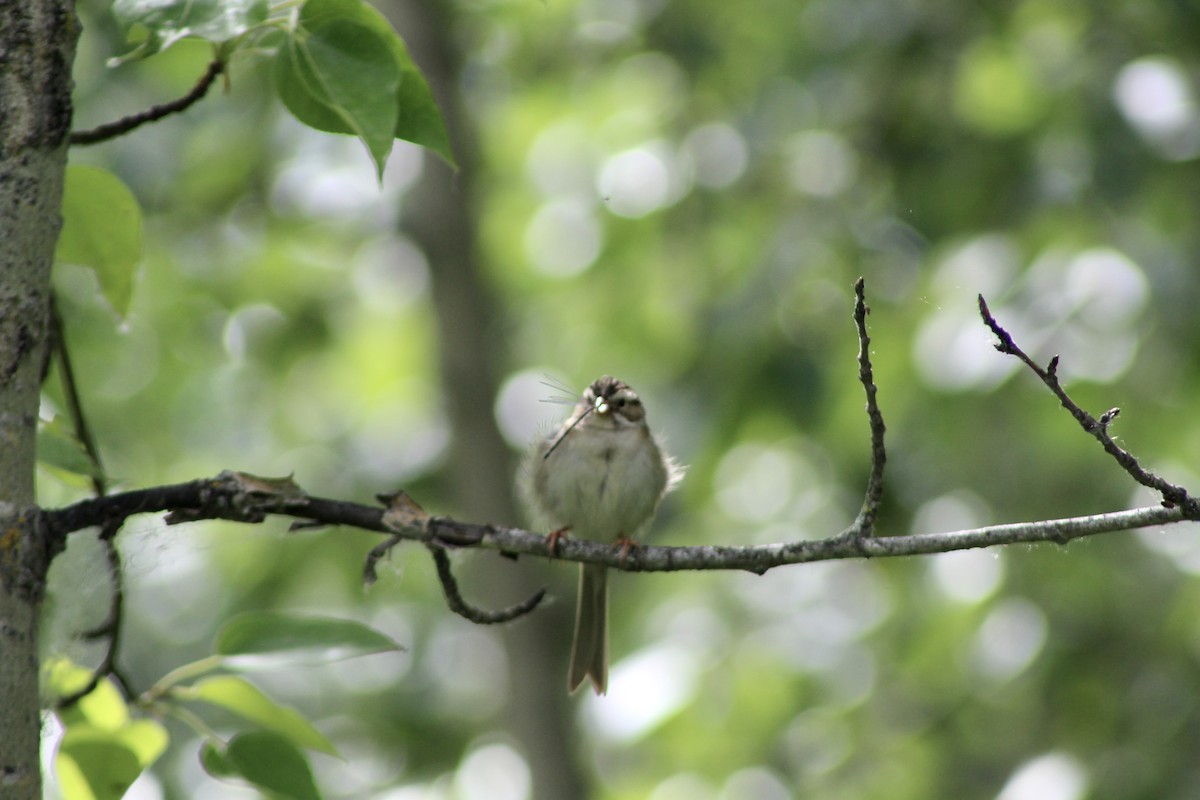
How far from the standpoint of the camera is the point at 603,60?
8.59 m

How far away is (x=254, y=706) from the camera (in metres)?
2.33

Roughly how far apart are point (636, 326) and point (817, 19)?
86.2 inches

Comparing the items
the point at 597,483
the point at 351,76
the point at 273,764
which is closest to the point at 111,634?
the point at 273,764

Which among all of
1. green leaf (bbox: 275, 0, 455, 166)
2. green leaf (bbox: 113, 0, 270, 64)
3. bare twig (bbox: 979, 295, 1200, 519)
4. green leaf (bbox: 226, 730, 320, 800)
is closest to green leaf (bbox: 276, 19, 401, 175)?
green leaf (bbox: 275, 0, 455, 166)

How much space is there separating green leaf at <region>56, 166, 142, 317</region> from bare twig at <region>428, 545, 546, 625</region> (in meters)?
0.81

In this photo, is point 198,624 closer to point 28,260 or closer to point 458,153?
point 458,153

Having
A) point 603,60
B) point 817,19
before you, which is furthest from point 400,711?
point 817,19

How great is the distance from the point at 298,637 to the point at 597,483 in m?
2.79

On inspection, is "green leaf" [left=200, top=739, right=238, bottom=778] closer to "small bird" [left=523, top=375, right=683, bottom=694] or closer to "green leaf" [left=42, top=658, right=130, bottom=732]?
"green leaf" [left=42, top=658, right=130, bottom=732]

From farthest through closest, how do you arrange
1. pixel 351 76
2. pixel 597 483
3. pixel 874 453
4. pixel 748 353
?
pixel 748 353
pixel 597 483
pixel 874 453
pixel 351 76

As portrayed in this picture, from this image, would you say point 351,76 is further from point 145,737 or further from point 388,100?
point 145,737

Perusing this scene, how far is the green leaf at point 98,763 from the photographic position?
2.15 m

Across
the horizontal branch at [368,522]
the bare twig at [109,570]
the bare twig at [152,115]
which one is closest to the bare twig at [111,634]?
the bare twig at [109,570]

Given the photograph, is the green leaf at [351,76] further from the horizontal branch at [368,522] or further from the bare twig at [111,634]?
the bare twig at [111,634]
